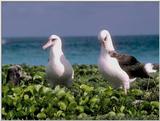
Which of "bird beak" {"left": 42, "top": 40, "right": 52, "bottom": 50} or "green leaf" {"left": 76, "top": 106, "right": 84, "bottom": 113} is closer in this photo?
"green leaf" {"left": 76, "top": 106, "right": 84, "bottom": 113}

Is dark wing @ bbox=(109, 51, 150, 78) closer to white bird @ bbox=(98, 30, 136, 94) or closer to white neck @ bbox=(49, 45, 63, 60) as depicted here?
white bird @ bbox=(98, 30, 136, 94)

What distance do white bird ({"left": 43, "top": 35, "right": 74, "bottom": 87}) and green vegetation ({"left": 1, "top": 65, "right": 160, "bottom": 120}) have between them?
69 mm

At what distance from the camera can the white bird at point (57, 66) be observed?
417 centimetres

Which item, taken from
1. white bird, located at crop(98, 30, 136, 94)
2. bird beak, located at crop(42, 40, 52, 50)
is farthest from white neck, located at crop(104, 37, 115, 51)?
bird beak, located at crop(42, 40, 52, 50)

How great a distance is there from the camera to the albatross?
4.14 metres

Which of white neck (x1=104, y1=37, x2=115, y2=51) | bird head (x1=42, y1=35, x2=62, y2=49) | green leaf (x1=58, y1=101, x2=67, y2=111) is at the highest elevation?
bird head (x1=42, y1=35, x2=62, y2=49)

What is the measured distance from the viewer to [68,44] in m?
4.93

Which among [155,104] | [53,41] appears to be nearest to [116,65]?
[155,104]

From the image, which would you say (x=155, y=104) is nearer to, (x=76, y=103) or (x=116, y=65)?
(x=116, y=65)

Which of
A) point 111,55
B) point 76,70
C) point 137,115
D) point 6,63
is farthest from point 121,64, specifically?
point 6,63

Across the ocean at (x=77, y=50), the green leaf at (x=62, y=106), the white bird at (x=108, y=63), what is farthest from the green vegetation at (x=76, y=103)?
the ocean at (x=77, y=50)

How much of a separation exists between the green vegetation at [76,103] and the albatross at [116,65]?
0.31 ft

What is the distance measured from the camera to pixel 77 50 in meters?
5.56

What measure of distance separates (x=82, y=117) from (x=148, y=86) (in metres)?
0.89
